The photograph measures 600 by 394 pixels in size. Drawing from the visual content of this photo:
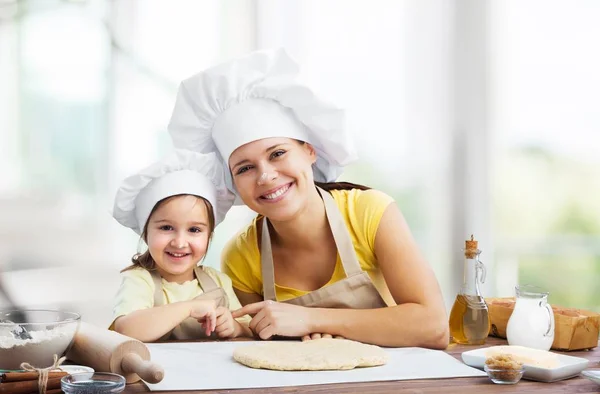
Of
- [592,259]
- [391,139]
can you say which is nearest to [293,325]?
[391,139]

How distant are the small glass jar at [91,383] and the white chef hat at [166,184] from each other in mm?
746

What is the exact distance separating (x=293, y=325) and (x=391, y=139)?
5.98 ft

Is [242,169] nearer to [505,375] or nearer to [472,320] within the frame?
[472,320]

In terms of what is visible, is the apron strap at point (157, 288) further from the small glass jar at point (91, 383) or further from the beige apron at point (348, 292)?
the small glass jar at point (91, 383)

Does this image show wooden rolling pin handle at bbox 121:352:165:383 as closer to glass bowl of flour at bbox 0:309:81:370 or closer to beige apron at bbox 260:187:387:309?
glass bowl of flour at bbox 0:309:81:370

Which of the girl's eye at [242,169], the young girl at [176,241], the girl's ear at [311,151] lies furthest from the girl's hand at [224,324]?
the girl's ear at [311,151]

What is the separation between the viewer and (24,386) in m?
1.19

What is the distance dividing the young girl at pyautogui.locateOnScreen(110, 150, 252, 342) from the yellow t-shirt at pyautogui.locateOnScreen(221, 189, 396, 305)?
0.38 feet

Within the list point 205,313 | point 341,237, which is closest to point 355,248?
point 341,237

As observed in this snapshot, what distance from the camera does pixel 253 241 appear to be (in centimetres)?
210

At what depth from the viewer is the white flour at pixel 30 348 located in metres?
1.24

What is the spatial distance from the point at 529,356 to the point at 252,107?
87 centimetres

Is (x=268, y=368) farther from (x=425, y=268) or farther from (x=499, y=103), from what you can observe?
(x=499, y=103)

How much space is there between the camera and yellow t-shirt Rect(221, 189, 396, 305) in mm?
1946
